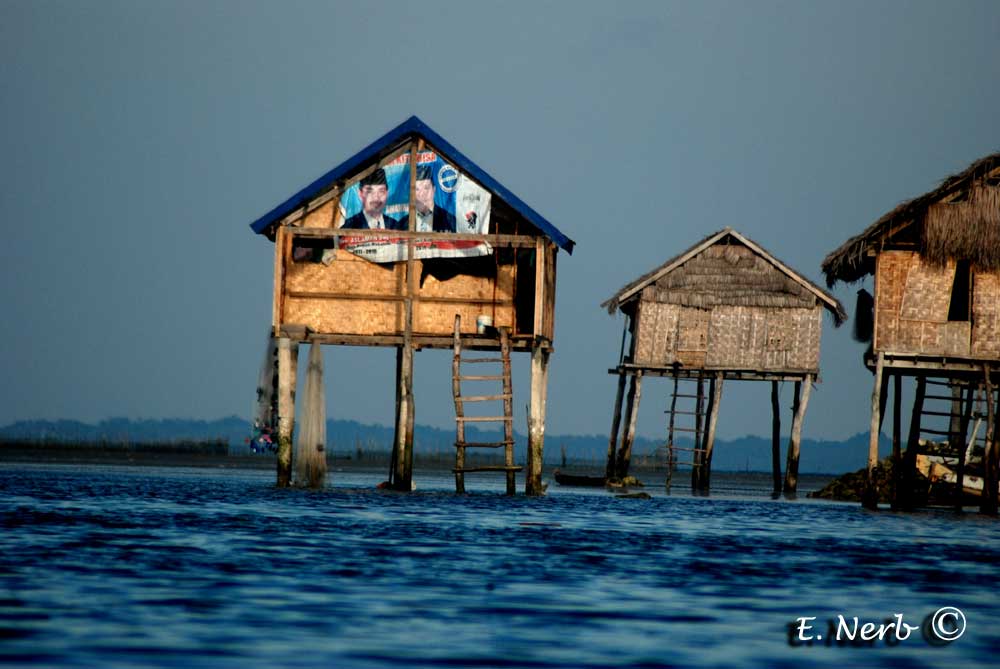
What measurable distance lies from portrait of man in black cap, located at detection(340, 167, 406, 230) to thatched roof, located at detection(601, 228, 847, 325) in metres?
10.5

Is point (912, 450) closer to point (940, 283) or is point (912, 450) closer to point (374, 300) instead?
point (940, 283)

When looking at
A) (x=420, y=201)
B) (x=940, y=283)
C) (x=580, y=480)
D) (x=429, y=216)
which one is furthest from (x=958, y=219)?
(x=580, y=480)

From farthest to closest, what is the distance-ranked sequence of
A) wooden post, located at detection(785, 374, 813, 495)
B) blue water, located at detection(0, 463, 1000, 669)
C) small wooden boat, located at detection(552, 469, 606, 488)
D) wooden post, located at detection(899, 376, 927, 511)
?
small wooden boat, located at detection(552, 469, 606, 488), wooden post, located at detection(785, 374, 813, 495), wooden post, located at detection(899, 376, 927, 511), blue water, located at detection(0, 463, 1000, 669)

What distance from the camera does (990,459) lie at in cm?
2827

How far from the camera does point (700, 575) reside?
14273mm

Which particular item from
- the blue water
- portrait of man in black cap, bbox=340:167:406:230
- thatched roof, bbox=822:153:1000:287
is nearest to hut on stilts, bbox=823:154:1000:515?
thatched roof, bbox=822:153:1000:287

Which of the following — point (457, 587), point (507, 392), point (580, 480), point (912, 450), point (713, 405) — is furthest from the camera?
point (580, 480)

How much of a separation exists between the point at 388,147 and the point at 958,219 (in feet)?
38.6

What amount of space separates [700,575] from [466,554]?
2.81m

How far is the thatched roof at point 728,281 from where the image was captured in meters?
36.2

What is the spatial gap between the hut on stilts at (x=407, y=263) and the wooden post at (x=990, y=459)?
906 cm

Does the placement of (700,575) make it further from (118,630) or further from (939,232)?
(939,232)

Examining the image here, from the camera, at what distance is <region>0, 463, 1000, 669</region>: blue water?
929 centimetres

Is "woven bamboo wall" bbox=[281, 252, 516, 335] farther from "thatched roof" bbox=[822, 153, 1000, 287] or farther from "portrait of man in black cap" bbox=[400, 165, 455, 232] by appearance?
"thatched roof" bbox=[822, 153, 1000, 287]
